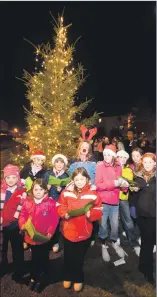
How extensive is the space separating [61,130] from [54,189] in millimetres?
3345

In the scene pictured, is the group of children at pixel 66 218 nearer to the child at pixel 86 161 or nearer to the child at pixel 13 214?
the child at pixel 13 214

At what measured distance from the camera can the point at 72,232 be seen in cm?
391

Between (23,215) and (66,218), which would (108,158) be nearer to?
(66,218)

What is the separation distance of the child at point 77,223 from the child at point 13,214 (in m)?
0.70

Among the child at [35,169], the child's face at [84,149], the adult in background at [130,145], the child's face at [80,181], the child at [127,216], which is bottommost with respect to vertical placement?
the child at [127,216]

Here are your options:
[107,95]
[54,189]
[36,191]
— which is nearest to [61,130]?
[54,189]

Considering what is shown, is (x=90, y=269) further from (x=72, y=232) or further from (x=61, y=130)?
(x=61, y=130)

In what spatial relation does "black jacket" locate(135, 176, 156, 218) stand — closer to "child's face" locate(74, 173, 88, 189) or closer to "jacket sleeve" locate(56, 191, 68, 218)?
"child's face" locate(74, 173, 88, 189)

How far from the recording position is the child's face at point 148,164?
4.33 m

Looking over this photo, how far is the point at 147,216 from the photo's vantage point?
414 centimetres

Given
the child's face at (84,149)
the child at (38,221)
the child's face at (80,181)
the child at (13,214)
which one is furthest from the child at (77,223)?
the child's face at (84,149)

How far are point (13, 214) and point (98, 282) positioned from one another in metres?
1.73

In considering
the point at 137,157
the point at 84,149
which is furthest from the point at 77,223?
the point at 137,157

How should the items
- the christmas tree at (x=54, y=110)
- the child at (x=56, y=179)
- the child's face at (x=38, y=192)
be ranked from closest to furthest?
the child's face at (x=38, y=192), the child at (x=56, y=179), the christmas tree at (x=54, y=110)
